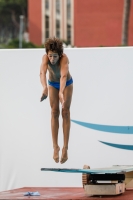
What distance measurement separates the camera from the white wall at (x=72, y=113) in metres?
9.59

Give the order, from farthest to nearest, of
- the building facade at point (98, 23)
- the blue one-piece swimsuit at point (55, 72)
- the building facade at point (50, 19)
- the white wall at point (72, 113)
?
the building facade at point (50, 19) < the building facade at point (98, 23) < the white wall at point (72, 113) < the blue one-piece swimsuit at point (55, 72)

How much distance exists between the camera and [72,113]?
9.63 metres

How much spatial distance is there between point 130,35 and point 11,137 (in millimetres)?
39510

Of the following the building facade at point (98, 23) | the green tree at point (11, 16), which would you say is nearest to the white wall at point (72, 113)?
the building facade at point (98, 23)

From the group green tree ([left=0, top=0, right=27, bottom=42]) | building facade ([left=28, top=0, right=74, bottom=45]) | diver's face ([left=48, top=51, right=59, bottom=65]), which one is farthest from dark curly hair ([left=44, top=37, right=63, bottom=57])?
green tree ([left=0, top=0, right=27, bottom=42])

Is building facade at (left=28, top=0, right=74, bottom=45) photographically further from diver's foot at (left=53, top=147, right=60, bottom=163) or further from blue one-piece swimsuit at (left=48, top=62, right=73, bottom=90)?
blue one-piece swimsuit at (left=48, top=62, right=73, bottom=90)

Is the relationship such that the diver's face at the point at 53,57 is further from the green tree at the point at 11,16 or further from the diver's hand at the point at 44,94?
the green tree at the point at 11,16

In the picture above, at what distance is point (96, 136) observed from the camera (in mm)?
9672

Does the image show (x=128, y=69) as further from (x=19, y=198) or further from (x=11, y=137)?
(x=19, y=198)

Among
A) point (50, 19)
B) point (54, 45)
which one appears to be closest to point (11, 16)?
point (50, 19)

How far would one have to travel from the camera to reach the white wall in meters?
9.59

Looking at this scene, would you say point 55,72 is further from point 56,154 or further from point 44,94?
point 56,154

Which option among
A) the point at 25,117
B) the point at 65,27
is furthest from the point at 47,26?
the point at 25,117

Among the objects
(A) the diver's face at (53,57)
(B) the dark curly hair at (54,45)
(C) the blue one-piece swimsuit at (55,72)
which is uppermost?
(B) the dark curly hair at (54,45)
